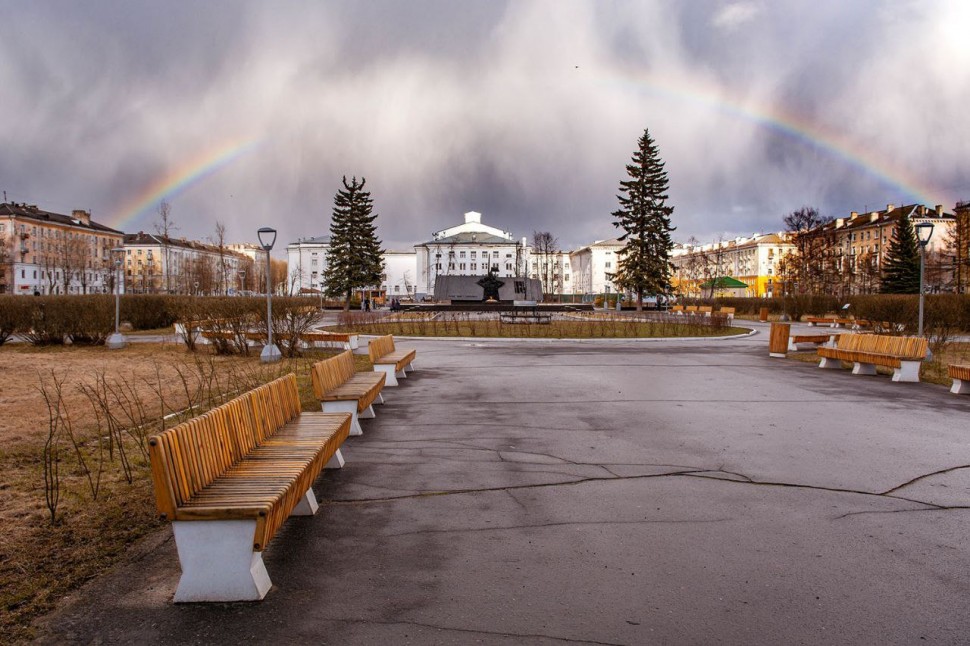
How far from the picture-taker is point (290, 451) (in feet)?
16.1

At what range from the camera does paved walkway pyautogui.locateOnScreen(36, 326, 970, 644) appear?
3.36 m

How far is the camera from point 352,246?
A: 206 ft

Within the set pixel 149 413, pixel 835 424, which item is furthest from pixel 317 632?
pixel 835 424

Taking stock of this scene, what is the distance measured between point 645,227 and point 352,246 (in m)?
25.9

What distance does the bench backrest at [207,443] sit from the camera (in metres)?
3.53

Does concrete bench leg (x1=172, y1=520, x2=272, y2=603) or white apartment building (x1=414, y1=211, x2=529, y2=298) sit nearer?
concrete bench leg (x1=172, y1=520, x2=272, y2=603)

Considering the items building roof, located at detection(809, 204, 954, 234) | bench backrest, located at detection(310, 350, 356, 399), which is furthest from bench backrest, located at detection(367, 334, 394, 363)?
building roof, located at detection(809, 204, 954, 234)

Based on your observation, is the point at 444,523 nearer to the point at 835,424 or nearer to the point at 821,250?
the point at 835,424

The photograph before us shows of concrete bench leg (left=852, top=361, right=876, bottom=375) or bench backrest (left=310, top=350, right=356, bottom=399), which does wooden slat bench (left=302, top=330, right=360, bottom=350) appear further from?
concrete bench leg (left=852, top=361, right=876, bottom=375)

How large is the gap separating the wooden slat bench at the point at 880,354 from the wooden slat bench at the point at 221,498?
11861mm

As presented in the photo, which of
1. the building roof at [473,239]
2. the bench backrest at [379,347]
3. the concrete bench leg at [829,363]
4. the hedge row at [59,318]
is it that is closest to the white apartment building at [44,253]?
the building roof at [473,239]

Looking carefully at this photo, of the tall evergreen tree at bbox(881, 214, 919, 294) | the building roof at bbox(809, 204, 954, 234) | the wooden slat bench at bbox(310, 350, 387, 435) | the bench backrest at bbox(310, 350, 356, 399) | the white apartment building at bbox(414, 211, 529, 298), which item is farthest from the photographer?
the white apartment building at bbox(414, 211, 529, 298)

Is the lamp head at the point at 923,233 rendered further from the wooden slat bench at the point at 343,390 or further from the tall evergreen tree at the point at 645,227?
the tall evergreen tree at the point at 645,227

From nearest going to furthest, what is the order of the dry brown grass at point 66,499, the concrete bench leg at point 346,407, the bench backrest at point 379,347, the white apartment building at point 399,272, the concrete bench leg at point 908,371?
the dry brown grass at point 66,499
the concrete bench leg at point 346,407
the bench backrest at point 379,347
the concrete bench leg at point 908,371
the white apartment building at point 399,272
